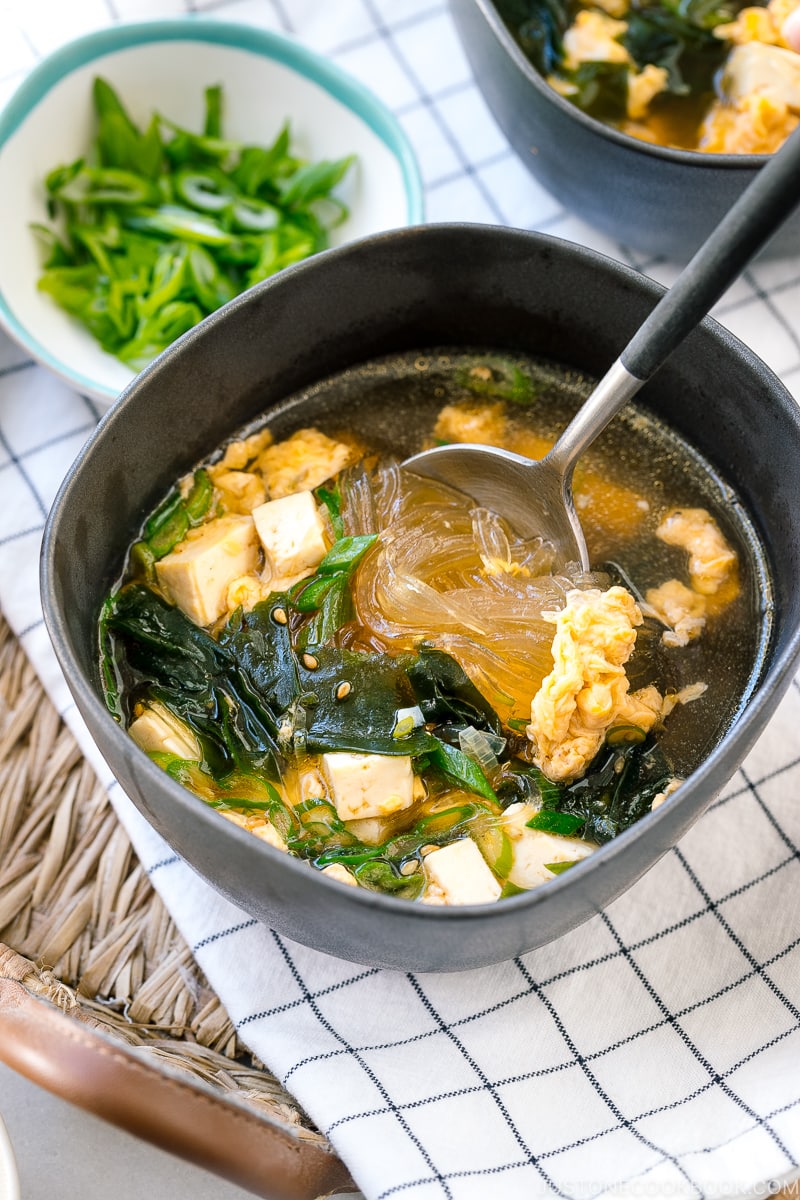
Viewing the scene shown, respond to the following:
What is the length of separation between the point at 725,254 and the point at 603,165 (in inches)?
36.2

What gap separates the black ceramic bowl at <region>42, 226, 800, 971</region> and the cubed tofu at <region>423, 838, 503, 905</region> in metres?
0.10

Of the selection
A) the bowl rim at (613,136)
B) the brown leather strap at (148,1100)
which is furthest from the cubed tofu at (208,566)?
the bowl rim at (613,136)

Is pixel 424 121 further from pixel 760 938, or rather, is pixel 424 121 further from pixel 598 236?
pixel 760 938

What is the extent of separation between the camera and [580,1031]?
2.14 metres

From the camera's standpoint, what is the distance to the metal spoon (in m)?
1.73

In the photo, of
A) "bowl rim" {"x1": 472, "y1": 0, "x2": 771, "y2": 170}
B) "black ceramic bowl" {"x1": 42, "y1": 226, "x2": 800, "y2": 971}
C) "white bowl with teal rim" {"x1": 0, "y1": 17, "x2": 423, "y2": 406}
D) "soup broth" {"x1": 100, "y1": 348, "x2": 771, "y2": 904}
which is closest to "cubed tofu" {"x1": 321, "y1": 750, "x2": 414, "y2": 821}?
"soup broth" {"x1": 100, "y1": 348, "x2": 771, "y2": 904}

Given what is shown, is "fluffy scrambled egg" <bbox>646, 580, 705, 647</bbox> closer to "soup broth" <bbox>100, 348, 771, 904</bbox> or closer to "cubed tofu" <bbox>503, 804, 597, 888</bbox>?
"soup broth" <bbox>100, 348, 771, 904</bbox>

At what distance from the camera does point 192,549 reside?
2.22 m

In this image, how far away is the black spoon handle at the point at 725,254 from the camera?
170 centimetres

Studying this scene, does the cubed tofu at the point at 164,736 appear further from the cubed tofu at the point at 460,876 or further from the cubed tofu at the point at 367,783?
the cubed tofu at the point at 460,876

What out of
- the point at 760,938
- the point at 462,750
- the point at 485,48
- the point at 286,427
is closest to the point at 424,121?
the point at 485,48

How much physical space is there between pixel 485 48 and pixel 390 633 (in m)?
1.38

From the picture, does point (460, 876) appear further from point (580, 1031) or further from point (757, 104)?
point (757, 104)

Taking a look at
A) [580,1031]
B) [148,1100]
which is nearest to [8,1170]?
[148,1100]
